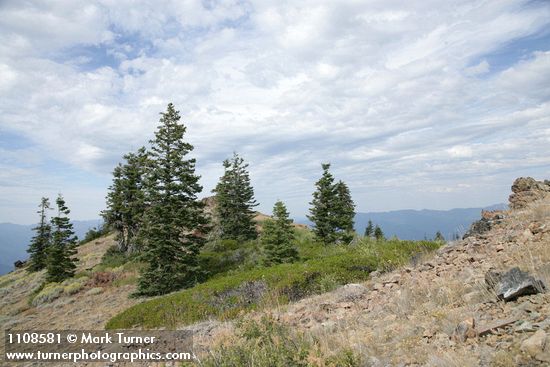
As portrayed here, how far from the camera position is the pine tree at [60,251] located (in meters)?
30.5

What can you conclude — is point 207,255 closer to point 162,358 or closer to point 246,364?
point 162,358

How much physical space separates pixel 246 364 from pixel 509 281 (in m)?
4.03

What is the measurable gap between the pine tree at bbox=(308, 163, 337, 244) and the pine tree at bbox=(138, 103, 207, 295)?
8791 mm

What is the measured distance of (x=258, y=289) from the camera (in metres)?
13.4

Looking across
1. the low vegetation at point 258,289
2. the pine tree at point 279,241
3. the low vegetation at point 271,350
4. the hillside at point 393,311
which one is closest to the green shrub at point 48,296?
the hillside at point 393,311

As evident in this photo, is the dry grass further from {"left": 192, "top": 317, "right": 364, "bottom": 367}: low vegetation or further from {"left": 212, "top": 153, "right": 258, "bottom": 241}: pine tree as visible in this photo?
{"left": 212, "top": 153, "right": 258, "bottom": 241}: pine tree

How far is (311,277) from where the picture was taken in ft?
44.0

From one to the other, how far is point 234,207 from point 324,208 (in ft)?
38.2

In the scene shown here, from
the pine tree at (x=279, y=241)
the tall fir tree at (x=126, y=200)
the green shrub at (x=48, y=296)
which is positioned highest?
the tall fir tree at (x=126, y=200)

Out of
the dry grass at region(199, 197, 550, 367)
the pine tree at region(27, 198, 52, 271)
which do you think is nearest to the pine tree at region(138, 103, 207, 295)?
the dry grass at region(199, 197, 550, 367)

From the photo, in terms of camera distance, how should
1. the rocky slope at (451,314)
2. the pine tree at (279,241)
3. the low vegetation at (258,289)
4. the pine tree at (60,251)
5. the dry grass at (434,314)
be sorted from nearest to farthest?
the rocky slope at (451,314) < the dry grass at (434,314) < the low vegetation at (258,289) < the pine tree at (279,241) < the pine tree at (60,251)

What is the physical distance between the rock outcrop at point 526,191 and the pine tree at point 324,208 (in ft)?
44.5

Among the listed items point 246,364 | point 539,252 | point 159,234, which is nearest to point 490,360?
point 246,364

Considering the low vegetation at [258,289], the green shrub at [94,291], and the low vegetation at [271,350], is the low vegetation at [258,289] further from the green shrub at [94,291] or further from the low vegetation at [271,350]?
the green shrub at [94,291]
